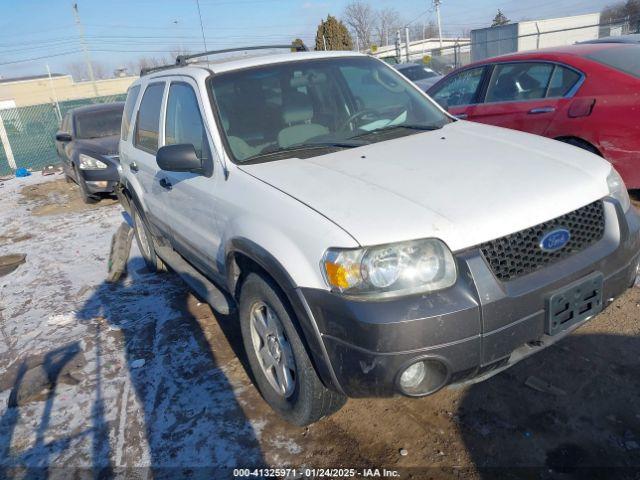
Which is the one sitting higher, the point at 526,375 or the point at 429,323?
the point at 429,323

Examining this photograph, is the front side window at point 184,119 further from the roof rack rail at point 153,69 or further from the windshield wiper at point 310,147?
the roof rack rail at point 153,69

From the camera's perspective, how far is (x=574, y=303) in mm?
2406

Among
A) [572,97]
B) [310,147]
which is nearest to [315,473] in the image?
[310,147]

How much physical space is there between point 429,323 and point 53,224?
315 inches

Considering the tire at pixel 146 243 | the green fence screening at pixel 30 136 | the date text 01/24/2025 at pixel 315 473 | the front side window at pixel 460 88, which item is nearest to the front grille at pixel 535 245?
the date text 01/24/2025 at pixel 315 473

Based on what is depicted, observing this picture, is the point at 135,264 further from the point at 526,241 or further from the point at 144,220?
the point at 526,241

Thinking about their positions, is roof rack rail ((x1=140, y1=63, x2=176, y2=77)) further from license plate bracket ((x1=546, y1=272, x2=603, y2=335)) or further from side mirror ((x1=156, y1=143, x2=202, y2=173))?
license plate bracket ((x1=546, y1=272, x2=603, y2=335))

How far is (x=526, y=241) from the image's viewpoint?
2.37 meters

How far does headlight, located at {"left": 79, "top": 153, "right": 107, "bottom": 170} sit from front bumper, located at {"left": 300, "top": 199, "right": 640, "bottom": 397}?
7995 millimetres

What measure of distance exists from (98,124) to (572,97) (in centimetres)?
886

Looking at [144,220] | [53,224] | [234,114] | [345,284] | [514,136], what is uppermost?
[234,114]

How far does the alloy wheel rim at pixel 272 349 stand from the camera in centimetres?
276

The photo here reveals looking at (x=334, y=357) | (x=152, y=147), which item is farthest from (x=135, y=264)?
(x=334, y=357)

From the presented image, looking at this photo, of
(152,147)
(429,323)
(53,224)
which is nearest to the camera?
(429,323)
